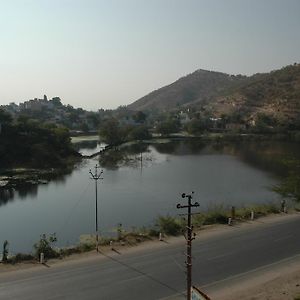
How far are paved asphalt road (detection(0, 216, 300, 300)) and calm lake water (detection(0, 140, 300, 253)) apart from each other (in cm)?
1074

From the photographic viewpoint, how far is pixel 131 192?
59781 mm

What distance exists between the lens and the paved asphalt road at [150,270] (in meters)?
22.6

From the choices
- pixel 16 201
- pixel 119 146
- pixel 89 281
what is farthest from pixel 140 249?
pixel 119 146

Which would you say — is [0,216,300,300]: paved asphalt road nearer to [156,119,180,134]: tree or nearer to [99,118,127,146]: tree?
[99,118,127,146]: tree

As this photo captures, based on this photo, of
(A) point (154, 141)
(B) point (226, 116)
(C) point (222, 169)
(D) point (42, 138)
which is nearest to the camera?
(C) point (222, 169)

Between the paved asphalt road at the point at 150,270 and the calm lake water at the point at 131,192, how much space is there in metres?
10.7

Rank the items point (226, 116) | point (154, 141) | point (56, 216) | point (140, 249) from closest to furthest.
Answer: point (140, 249) < point (56, 216) < point (154, 141) < point (226, 116)

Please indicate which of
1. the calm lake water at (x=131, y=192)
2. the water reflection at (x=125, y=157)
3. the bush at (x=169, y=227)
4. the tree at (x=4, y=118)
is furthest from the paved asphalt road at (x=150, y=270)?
the tree at (x=4, y=118)

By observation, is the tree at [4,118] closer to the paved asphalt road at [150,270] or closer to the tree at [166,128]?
the tree at [166,128]

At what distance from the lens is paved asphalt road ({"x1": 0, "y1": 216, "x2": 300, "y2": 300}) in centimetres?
2259

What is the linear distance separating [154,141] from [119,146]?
19271mm

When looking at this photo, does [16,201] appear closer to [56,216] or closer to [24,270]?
[56,216]

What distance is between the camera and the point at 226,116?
174625mm

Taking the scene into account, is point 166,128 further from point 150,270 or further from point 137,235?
point 150,270
